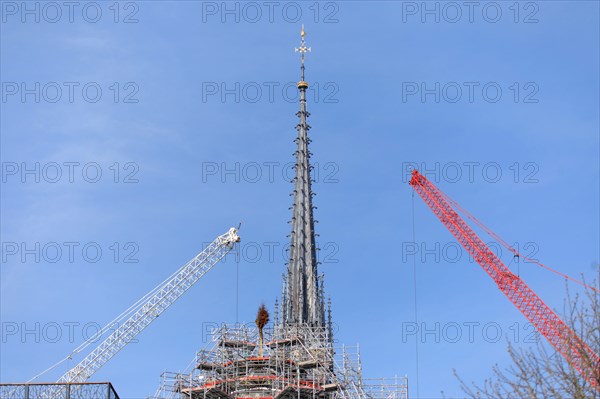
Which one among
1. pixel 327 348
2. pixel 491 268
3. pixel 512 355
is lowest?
pixel 512 355

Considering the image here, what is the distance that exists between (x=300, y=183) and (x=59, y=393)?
210ft

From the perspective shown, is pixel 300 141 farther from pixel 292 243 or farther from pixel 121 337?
pixel 121 337

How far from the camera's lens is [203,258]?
183 meters

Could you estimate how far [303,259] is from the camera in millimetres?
171625

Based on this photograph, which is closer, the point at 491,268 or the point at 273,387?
the point at 273,387

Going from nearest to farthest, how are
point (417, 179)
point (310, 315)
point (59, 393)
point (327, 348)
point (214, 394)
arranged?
point (59, 393) → point (214, 394) → point (327, 348) → point (310, 315) → point (417, 179)

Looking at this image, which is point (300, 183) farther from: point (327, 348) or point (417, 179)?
point (327, 348)

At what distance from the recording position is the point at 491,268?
188000 millimetres

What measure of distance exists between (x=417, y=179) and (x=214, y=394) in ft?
232

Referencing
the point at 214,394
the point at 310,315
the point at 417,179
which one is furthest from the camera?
the point at 417,179

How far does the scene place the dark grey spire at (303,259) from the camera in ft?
542

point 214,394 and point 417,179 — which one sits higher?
point 417,179

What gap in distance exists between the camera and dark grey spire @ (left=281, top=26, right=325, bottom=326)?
16525 cm

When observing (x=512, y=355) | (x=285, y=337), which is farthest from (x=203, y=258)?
(x=512, y=355)
